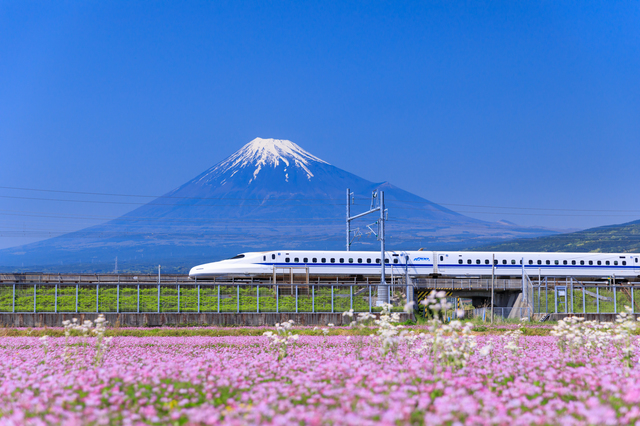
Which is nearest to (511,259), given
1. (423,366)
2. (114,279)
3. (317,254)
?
(317,254)

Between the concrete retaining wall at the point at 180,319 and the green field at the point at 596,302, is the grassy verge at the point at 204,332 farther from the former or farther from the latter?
the green field at the point at 596,302

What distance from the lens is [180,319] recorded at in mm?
30641

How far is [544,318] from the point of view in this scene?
115 ft

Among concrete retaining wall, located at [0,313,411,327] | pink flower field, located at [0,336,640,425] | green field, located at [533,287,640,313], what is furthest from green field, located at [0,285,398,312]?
pink flower field, located at [0,336,640,425]

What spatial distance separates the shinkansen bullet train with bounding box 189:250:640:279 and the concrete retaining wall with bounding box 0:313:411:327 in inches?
589

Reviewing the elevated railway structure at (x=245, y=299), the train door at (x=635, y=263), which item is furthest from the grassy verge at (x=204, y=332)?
the train door at (x=635, y=263)

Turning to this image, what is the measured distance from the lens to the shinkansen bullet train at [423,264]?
4916cm

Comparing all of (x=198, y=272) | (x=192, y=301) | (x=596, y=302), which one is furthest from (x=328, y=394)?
(x=198, y=272)

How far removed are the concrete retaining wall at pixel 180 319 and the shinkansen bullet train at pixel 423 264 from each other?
49.1 feet

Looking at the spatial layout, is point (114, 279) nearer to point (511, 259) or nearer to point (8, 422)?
point (511, 259)

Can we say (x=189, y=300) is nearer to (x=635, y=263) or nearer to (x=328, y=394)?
(x=328, y=394)

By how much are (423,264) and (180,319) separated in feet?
92.8

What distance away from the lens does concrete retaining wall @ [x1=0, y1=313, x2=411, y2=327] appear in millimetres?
29469

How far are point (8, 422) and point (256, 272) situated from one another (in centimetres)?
4314
